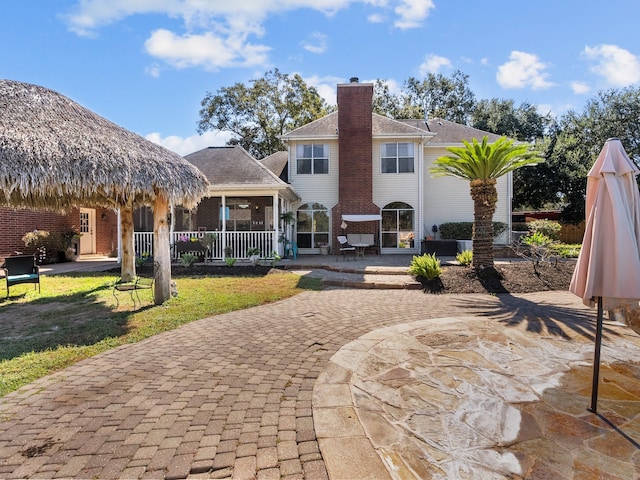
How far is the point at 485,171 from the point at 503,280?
3.13 meters

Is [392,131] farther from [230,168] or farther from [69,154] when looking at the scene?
[69,154]

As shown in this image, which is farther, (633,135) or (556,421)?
(633,135)

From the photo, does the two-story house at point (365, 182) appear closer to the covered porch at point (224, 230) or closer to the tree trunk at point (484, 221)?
the covered porch at point (224, 230)

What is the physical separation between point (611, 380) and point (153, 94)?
1680 centimetres

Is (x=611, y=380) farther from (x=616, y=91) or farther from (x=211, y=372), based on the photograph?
(x=616, y=91)

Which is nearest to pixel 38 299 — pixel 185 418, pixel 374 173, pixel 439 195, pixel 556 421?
pixel 185 418

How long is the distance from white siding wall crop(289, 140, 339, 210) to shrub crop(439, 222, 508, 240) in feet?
20.0

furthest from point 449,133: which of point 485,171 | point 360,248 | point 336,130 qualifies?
point 485,171

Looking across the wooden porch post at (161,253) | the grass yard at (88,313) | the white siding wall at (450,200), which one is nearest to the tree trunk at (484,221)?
the grass yard at (88,313)

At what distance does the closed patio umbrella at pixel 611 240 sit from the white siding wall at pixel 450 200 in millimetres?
15657

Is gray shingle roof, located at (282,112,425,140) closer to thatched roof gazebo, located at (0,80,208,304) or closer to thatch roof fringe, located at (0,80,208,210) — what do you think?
thatched roof gazebo, located at (0,80,208,304)

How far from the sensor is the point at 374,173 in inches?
698

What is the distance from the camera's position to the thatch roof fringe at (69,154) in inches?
208

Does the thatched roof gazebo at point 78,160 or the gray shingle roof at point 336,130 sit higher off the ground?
the gray shingle roof at point 336,130
